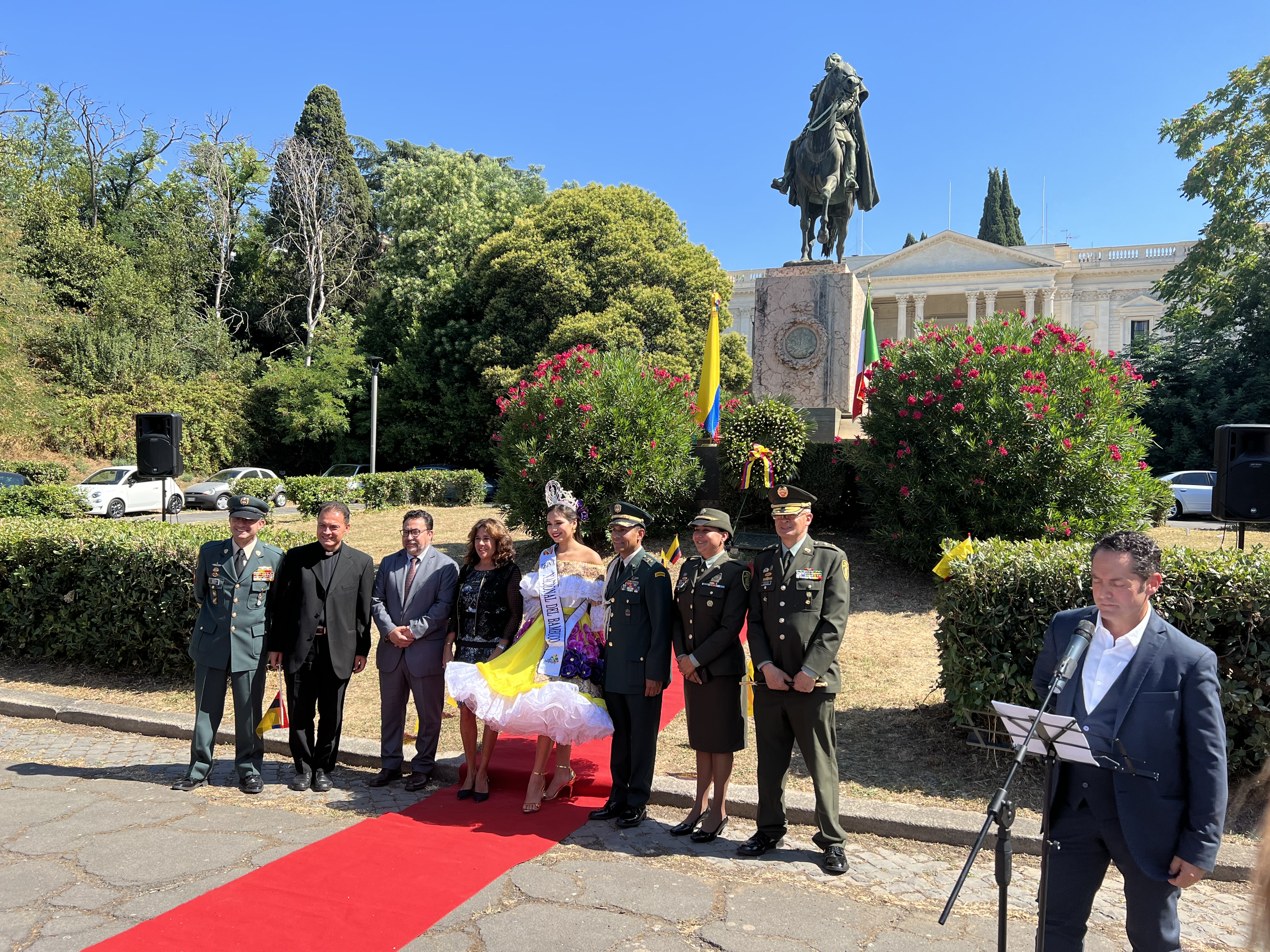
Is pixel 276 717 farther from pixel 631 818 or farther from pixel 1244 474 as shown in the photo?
pixel 1244 474

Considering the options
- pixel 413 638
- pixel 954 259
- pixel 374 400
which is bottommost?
pixel 413 638

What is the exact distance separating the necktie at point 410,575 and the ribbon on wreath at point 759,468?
7.38 m

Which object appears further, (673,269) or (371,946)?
(673,269)

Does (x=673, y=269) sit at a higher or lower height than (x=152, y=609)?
higher

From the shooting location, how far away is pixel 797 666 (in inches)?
A: 192

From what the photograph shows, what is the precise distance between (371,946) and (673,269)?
94.5 ft

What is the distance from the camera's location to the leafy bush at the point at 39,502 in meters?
17.8

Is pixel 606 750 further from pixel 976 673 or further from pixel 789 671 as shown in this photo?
pixel 976 673

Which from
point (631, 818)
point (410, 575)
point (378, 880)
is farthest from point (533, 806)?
point (410, 575)

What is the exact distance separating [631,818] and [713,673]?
40.9 inches

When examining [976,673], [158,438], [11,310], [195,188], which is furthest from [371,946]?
[195,188]

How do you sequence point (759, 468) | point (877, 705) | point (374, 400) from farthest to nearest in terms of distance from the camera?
point (374, 400)
point (759, 468)
point (877, 705)

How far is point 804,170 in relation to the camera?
15562 mm

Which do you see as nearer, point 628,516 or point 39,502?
point 628,516
